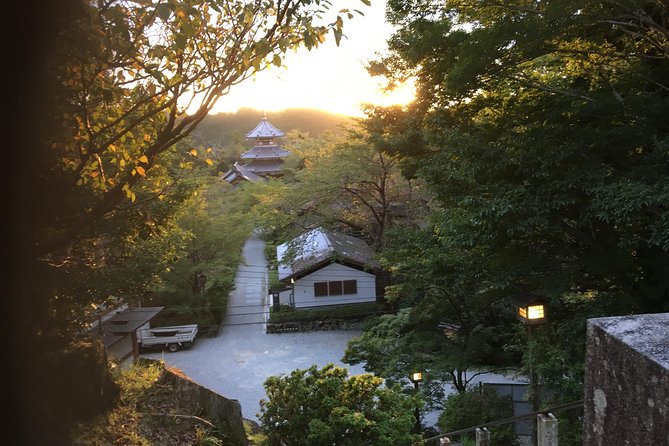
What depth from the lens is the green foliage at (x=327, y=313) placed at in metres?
18.0

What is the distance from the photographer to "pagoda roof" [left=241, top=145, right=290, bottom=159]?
40281 millimetres

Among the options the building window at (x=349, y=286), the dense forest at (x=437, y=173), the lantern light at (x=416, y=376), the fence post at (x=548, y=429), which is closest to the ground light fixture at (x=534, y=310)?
the dense forest at (x=437, y=173)

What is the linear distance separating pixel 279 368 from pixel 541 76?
11.0 meters

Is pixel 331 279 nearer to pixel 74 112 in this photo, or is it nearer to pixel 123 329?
pixel 123 329

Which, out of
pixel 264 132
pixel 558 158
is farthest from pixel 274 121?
pixel 558 158

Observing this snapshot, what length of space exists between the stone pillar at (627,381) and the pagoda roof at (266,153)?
39.5 meters

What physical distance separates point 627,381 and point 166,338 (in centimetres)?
1683

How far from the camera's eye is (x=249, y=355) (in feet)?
51.0

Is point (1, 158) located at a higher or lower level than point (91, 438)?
higher

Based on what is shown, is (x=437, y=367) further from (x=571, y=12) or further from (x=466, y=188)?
(x=571, y=12)

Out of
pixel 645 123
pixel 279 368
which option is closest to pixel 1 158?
pixel 645 123

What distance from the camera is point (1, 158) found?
3.05 metres

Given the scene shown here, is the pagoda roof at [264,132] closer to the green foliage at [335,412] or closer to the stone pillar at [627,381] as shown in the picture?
the green foliage at [335,412]

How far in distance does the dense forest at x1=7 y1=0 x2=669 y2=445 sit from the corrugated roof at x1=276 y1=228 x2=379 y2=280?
6.75 meters
